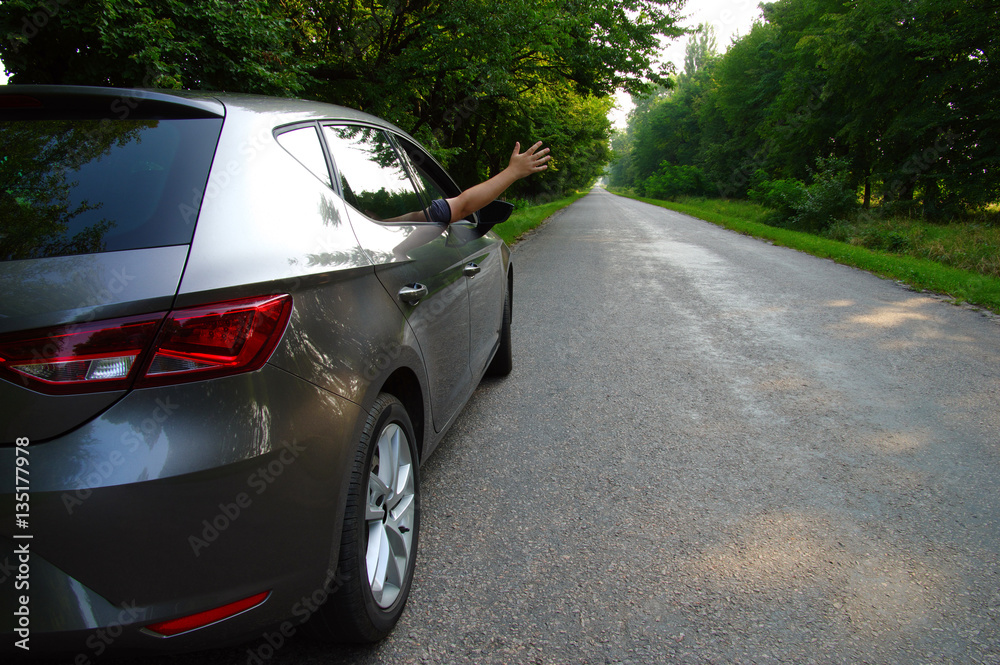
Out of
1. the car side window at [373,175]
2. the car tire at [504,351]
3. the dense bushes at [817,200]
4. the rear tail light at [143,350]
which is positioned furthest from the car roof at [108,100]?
the dense bushes at [817,200]

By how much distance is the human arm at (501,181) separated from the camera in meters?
2.90

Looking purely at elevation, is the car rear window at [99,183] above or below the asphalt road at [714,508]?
above

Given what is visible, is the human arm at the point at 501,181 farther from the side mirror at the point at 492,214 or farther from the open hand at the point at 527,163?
the side mirror at the point at 492,214

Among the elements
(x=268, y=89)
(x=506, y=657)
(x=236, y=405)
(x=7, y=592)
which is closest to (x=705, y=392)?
(x=506, y=657)

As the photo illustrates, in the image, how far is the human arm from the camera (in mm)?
2900

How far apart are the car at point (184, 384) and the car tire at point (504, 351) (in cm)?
240

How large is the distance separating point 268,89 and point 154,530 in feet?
24.0

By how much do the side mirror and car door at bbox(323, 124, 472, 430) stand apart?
0.62 meters

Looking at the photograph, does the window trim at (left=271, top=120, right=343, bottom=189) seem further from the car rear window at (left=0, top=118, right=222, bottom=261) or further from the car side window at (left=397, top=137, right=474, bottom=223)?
the car side window at (left=397, top=137, right=474, bottom=223)

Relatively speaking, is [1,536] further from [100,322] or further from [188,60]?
[188,60]

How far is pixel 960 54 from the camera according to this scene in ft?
61.3

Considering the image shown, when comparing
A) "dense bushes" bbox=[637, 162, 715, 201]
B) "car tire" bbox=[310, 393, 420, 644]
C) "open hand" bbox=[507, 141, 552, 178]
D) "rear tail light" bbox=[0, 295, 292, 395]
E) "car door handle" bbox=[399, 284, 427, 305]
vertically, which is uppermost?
"open hand" bbox=[507, 141, 552, 178]

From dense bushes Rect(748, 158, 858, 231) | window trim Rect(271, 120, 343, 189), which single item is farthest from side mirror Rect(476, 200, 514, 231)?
dense bushes Rect(748, 158, 858, 231)

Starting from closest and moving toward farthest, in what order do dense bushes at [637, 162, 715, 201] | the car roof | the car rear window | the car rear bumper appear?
1. the car rear bumper
2. the car rear window
3. the car roof
4. dense bushes at [637, 162, 715, 201]
